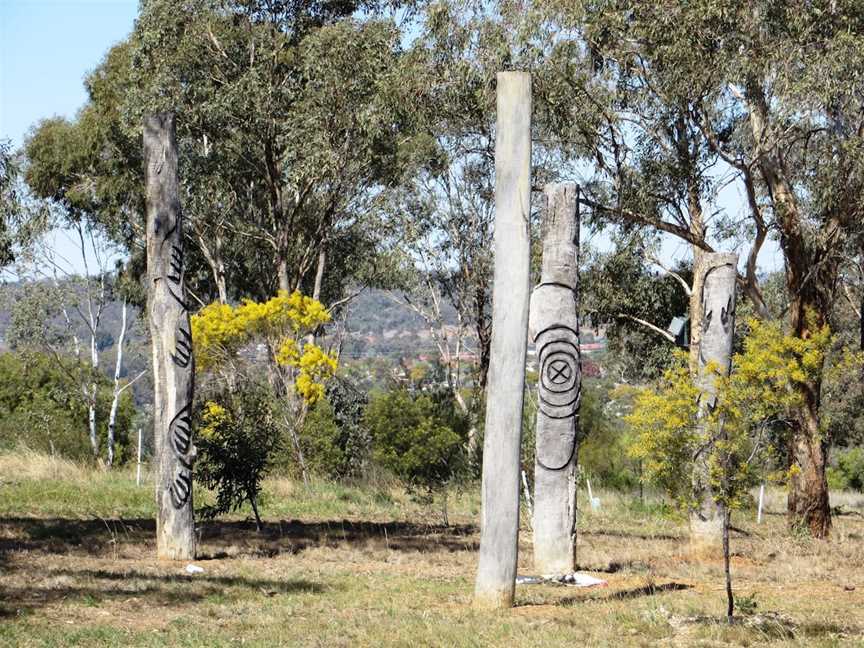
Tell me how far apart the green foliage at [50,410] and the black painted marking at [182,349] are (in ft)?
47.9

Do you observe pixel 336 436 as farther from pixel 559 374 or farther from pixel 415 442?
pixel 559 374

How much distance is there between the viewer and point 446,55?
1880 centimetres

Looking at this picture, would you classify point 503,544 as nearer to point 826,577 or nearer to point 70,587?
point 70,587

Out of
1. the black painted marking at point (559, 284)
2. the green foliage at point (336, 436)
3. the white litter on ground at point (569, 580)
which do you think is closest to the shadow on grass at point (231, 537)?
the white litter on ground at point (569, 580)

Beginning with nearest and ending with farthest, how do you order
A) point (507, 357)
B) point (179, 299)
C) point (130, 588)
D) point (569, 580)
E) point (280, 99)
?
point (507, 357) → point (130, 588) → point (569, 580) → point (179, 299) → point (280, 99)

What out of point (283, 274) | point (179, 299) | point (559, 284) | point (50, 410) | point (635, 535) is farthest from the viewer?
point (50, 410)

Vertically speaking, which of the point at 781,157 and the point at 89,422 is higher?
the point at 781,157

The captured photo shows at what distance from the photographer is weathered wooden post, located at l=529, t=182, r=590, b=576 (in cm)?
1262

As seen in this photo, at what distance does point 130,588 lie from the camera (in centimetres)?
1056

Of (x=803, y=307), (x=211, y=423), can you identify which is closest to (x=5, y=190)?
(x=211, y=423)

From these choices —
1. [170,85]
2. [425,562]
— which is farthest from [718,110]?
[170,85]

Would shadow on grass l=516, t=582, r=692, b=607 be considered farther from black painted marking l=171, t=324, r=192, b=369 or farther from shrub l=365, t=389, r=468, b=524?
shrub l=365, t=389, r=468, b=524

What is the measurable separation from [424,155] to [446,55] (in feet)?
29.4

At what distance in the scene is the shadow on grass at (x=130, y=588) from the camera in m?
9.70
